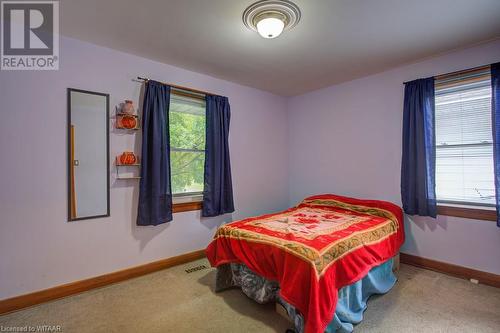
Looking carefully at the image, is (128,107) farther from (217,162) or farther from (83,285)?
(83,285)

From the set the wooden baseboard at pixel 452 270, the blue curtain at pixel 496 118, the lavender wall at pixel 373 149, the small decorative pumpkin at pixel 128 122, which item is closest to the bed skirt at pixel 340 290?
the wooden baseboard at pixel 452 270

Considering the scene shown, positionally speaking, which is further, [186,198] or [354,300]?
[186,198]

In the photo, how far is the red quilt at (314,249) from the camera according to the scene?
1.60 meters

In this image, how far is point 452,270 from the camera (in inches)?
106

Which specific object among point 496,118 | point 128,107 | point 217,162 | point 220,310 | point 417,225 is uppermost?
point 128,107

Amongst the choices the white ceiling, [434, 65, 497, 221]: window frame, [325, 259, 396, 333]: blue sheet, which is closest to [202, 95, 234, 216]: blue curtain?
the white ceiling

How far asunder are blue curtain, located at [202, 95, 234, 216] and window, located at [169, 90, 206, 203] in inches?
4.9

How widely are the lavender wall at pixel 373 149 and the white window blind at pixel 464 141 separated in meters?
0.22

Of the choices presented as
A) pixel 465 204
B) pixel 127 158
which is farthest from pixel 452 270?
pixel 127 158

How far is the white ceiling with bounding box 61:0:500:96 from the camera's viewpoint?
1.93m

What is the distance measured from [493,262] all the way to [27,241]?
4.43 m

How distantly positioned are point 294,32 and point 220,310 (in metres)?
2.54

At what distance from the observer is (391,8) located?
196cm

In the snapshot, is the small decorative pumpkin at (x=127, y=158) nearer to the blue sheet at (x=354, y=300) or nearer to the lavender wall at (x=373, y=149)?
the blue sheet at (x=354, y=300)
